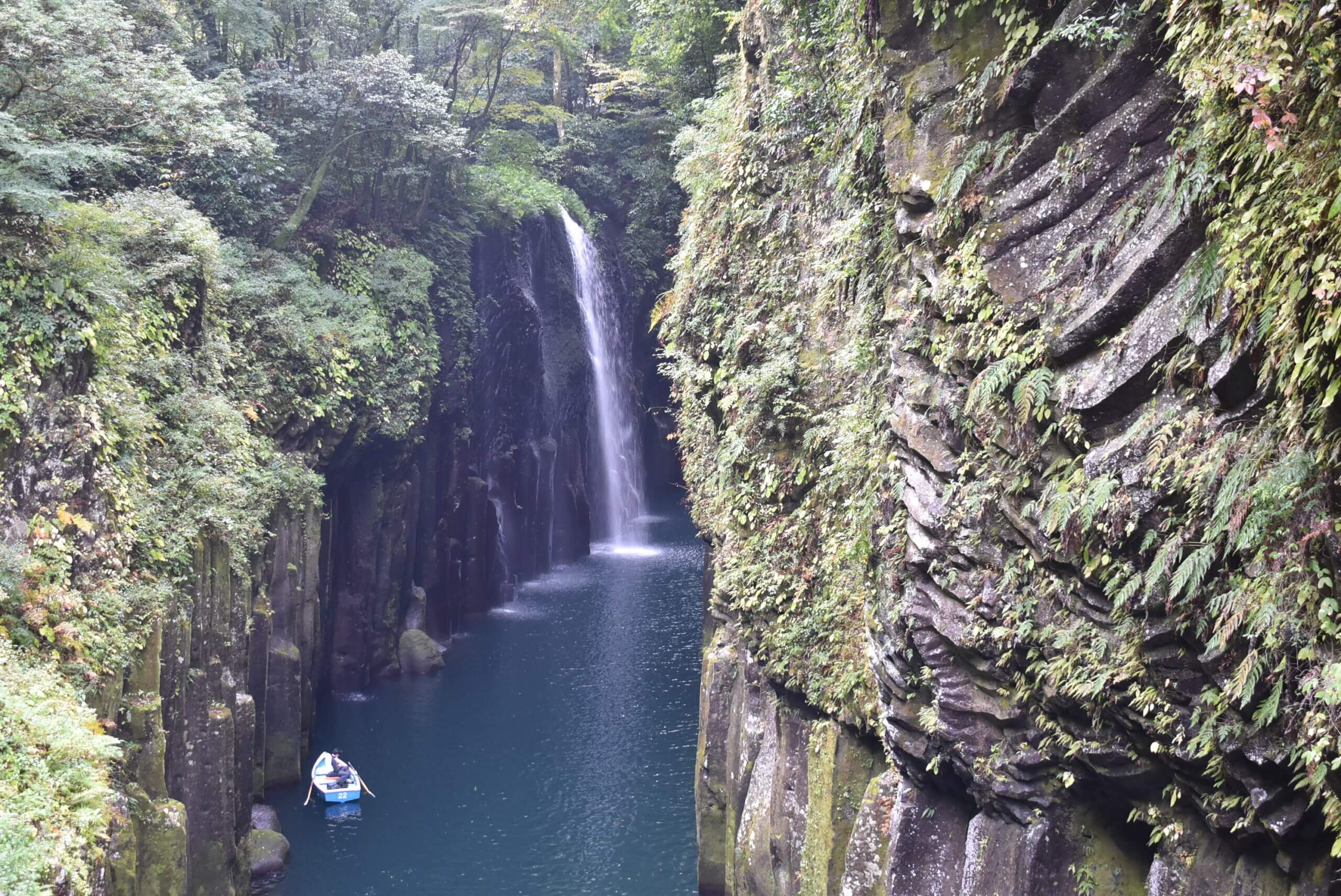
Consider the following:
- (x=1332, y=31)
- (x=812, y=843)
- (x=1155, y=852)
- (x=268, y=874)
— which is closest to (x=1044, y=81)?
(x=1332, y=31)

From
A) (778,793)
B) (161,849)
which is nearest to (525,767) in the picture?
(161,849)

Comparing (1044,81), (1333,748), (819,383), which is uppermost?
(1044,81)

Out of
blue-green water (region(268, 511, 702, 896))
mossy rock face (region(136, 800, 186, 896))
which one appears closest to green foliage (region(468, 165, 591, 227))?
blue-green water (region(268, 511, 702, 896))

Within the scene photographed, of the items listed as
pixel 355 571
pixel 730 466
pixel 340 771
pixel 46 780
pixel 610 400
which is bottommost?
pixel 340 771

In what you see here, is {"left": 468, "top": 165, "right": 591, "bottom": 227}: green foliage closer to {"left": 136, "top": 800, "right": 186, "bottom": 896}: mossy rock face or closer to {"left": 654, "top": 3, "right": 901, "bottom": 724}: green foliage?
{"left": 654, "top": 3, "right": 901, "bottom": 724}: green foliage

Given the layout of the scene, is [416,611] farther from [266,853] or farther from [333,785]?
[266,853]

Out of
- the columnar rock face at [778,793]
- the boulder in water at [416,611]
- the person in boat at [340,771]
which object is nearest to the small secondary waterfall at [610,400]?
the boulder in water at [416,611]

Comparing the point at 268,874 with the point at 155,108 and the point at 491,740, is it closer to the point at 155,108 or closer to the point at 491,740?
the point at 491,740
